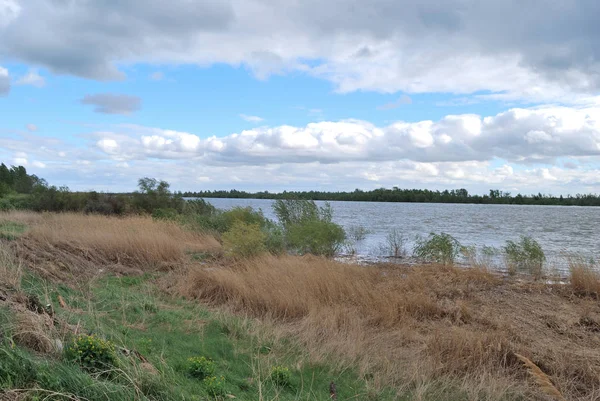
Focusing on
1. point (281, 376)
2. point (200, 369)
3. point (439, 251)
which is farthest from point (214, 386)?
point (439, 251)

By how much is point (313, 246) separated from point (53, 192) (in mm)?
21222

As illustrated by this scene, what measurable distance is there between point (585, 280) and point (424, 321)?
6512 mm

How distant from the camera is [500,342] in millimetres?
7895

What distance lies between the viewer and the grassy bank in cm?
505

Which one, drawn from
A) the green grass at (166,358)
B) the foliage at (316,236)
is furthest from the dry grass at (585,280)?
the green grass at (166,358)

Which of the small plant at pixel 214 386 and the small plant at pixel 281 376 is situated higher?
the small plant at pixel 214 386

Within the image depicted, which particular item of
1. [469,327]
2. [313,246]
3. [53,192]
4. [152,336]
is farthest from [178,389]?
[53,192]

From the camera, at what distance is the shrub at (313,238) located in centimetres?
2072

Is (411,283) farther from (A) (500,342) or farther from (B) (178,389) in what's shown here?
(B) (178,389)

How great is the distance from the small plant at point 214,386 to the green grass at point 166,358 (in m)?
0.07

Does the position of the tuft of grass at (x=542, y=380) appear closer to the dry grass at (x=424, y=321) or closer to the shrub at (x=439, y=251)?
the dry grass at (x=424, y=321)

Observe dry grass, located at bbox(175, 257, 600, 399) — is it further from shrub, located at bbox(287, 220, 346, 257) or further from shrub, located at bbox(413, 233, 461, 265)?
shrub, located at bbox(287, 220, 346, 257)

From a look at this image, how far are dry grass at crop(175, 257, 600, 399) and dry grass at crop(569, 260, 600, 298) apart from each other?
1.81 feet

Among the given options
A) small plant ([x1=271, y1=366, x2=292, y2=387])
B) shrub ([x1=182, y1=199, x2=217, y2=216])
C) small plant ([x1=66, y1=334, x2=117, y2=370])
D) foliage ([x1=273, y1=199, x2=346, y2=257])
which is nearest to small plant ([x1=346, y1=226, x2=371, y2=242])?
foliage ([x1=273, y1=199, x2=346, y2=257])
